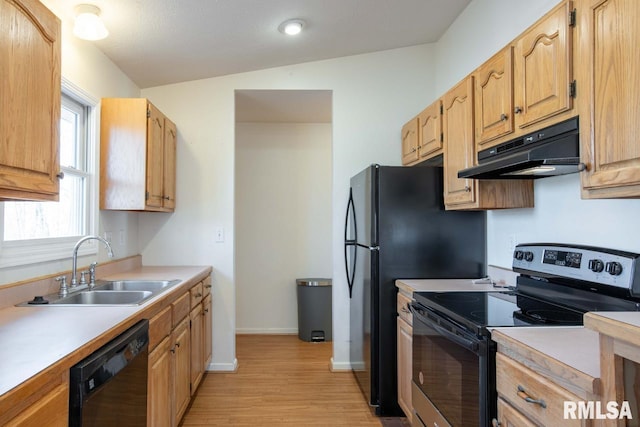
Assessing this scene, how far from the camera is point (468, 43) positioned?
2785 mm

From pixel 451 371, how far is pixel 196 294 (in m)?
1.81

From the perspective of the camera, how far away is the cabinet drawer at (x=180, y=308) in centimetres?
220

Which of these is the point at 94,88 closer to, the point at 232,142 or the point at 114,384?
the point at 232,142

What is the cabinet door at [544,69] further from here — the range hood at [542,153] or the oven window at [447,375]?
the oven window at [447,375]

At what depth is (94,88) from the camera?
8.41 feet

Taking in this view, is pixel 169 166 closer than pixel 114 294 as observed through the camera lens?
No

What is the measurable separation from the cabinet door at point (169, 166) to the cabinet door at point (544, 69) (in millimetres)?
2434

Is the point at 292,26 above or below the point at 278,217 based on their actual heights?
above

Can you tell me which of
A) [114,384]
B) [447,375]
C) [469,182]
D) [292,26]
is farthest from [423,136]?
[114,384]

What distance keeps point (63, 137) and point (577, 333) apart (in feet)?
9.26

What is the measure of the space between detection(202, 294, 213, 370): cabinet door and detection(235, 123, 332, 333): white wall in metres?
1.18

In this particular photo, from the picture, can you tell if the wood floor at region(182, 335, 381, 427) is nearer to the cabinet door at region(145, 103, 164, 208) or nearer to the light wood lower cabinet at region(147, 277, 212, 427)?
the light wood lower cabinet at region(147, 277, 212, 427)

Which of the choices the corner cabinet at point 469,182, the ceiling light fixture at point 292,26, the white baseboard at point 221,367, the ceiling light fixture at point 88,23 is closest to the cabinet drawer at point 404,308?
the corner cabinet at point 469,182

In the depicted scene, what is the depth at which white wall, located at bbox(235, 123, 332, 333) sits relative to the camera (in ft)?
14.7
